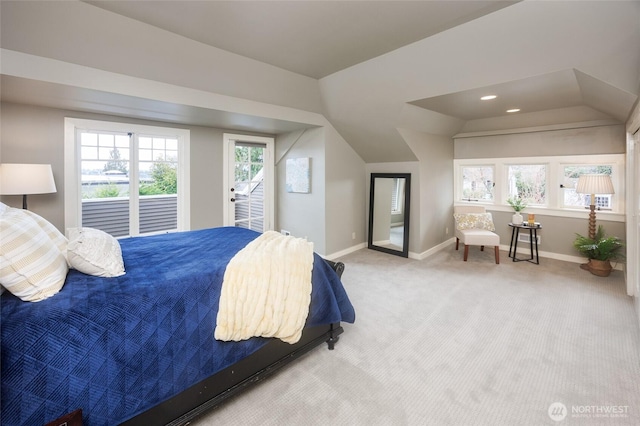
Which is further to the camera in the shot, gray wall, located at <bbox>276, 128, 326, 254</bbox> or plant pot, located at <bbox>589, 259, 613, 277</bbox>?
gray wall, located at <bbox>276, 128, 326, 254</bbox>

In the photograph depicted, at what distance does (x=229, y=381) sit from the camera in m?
1.71

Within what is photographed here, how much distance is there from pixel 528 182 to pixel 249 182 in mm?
4663

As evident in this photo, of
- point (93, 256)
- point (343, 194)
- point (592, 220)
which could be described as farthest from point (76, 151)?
point (592, 220)

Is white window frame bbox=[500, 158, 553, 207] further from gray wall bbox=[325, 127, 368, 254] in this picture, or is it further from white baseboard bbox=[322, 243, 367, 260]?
white baseboard bbox=[322, 243, 367, 260]

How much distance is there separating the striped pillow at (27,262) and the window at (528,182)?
5852 mm

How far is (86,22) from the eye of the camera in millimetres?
2246

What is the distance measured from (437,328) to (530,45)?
8.24 ft

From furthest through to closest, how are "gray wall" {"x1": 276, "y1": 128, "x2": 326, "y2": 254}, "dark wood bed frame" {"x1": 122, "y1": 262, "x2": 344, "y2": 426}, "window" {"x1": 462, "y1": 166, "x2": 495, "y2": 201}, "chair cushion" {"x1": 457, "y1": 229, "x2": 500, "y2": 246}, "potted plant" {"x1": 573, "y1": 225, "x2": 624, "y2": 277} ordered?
1. "window" {"x1": 462, "y1": 166, "x2": 495, "y2": 201}
2. "gray wall" {"x1": 276, "y1": 128, "x2": 326, "y2": 254}
3. "chair cushion" {"x1": 457, "y1": 229, "x2": 500, "y2": 246}
4. "potted plant" {"x1": 573, "y1": 225, "x2": 624, "y2": 277}
5. "dark wood bed frame" {"x1": 122, "y1": 262, "x2": 344, "y2": 426}

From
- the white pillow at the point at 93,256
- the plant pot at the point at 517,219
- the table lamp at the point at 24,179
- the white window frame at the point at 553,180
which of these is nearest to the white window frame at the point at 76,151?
the table lamp at the point at 24,179

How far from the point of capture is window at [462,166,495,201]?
17.1 feet

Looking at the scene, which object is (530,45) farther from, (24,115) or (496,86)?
(24,115)

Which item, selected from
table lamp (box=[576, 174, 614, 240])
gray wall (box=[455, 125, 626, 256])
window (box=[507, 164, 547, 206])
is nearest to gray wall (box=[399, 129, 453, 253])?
gray wall (box=[455, 125, 626, 256])

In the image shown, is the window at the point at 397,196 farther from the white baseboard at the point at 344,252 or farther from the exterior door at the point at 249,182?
the exterior door at the point at 249,182

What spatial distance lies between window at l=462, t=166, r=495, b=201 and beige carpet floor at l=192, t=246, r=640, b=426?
7.02ft
